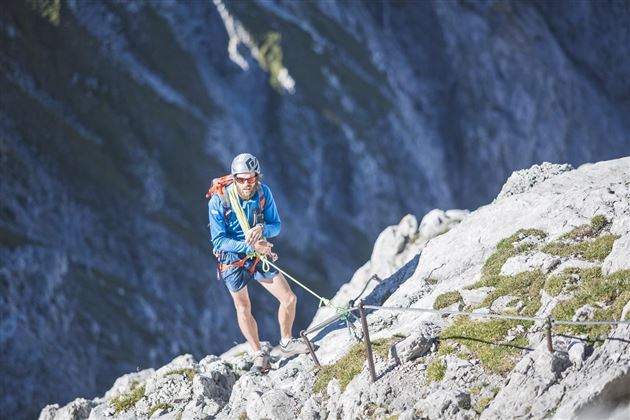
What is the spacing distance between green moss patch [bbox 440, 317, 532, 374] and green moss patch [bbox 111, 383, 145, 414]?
8.20 meters

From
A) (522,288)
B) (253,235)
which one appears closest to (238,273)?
(253,235)

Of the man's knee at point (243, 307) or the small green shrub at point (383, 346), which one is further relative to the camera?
the man's knee at point (243, 307)

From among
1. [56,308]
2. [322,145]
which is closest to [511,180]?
[56,308]

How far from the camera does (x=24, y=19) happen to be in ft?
290

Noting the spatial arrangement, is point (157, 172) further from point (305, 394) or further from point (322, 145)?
point (305, 394)

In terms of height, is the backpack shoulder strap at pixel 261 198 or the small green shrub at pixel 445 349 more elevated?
the backpack shoulder strap at pixel 261 198

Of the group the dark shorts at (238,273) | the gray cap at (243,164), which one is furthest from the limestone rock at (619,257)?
the gray cap at (243,164)

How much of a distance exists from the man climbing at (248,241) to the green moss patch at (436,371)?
3.96 meters

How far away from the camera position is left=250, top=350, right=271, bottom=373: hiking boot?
20484 mm

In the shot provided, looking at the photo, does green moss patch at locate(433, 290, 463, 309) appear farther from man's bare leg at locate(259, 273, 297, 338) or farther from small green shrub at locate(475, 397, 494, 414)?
small green shrub at locate(475, 397, 494, 414)

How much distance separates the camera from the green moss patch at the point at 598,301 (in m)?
16.0

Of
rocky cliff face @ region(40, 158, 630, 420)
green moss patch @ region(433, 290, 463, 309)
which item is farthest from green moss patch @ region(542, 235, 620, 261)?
green moss patch @ region(433, 290, 463, 309)

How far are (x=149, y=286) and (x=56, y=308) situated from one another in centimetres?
1648

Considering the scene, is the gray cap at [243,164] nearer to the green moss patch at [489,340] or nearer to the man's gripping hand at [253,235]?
the man's gripping hand at [253,235]
